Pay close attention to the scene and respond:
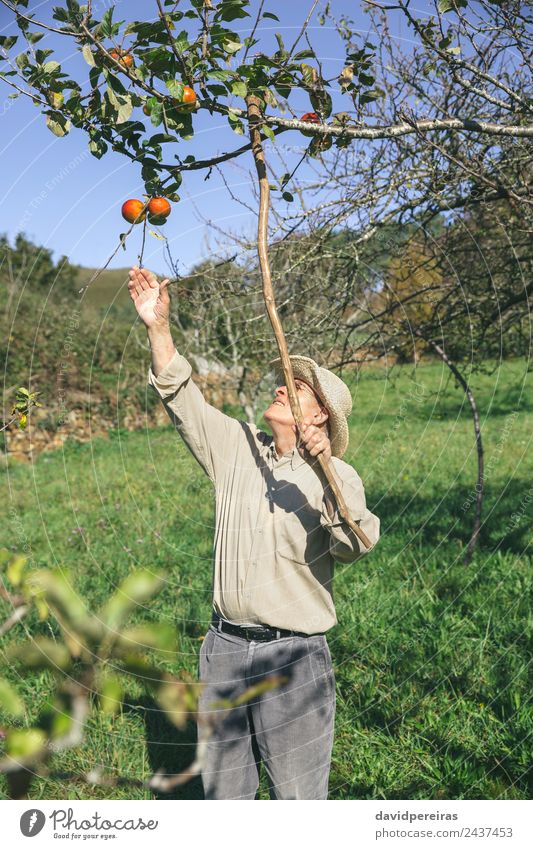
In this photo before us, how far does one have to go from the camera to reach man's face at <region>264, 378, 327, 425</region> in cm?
246

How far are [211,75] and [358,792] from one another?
2.86m

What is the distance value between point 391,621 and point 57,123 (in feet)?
11.4

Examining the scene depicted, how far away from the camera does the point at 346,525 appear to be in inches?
87.7

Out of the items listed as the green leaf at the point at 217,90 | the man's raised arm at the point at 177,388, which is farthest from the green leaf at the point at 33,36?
the man's raised arm at the point at 177,388

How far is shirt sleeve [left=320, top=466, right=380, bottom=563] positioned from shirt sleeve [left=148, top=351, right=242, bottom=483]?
502 mm

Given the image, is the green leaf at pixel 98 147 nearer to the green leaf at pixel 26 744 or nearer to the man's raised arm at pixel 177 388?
the man's raised arm at pixel 177 388

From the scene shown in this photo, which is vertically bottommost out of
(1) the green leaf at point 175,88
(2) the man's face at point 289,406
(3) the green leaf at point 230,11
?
(2) the man's face at point 289,406

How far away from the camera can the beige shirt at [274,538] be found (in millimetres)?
2449

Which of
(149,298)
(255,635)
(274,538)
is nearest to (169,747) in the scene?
(255,635)

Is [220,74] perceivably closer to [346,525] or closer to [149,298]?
[149,298]

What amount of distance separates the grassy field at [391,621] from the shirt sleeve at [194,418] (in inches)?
39.0

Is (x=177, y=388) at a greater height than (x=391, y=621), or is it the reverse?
(x=177, y=388)

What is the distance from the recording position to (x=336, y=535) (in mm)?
2209
